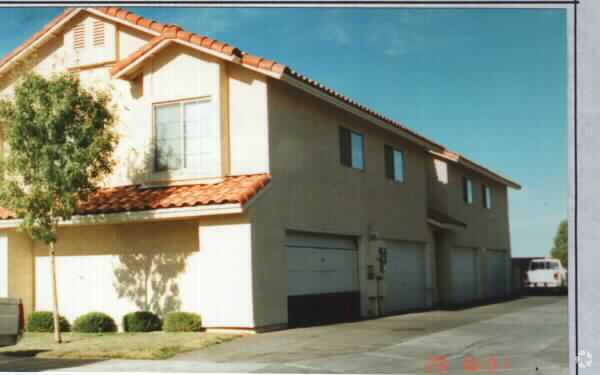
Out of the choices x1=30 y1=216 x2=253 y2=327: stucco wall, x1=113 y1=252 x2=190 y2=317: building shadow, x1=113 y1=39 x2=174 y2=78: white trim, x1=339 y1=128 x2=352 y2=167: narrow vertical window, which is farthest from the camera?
x1=339 y1=128 x2=352 y2=167: narrow vertical window

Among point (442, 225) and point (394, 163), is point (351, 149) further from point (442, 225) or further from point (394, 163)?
point (442, 225)

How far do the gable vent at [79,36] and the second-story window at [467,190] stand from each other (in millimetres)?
15812

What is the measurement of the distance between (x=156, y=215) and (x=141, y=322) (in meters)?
2.25

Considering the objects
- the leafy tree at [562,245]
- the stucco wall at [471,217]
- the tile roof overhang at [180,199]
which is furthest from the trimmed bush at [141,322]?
the leafy tree at [562,245]

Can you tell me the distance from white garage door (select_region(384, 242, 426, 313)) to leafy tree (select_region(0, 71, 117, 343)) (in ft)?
31.2

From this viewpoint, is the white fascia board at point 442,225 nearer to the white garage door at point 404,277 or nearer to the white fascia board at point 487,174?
the white garage door at point 404,277

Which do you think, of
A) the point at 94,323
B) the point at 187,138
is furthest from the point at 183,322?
the point at 187,138

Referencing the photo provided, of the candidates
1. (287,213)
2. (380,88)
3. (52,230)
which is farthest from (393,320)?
(52,230)

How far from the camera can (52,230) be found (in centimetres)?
1457

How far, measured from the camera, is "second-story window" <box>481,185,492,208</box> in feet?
102

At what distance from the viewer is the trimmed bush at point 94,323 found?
15.9 metres

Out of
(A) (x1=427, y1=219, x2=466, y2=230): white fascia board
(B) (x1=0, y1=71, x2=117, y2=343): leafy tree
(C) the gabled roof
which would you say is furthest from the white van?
(B) (x1=0, y1=71, x2=117, y2=343): leafy tree

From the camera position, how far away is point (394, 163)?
22.2 metres

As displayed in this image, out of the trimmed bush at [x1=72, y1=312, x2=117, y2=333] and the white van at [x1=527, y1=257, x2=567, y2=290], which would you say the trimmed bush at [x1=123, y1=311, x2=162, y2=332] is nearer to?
the trimmed bush at [x1=72, y1=312, x2=117, y2=333]
